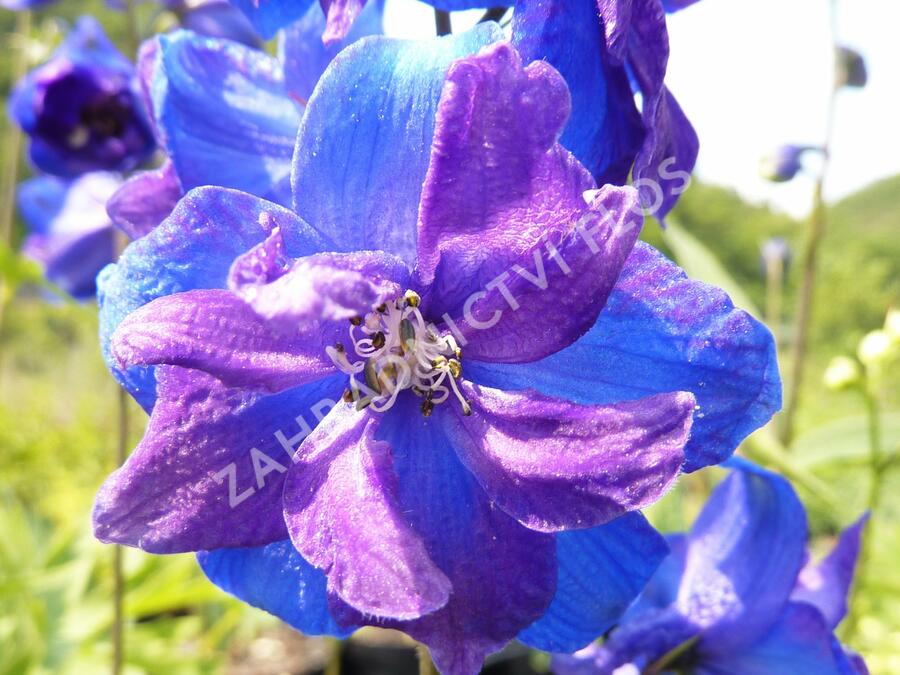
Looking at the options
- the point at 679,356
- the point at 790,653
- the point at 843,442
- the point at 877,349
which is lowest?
the point at 843,442

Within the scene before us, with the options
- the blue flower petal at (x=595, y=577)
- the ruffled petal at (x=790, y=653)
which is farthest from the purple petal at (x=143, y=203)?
the ruffled petal at (x=790, y=653)

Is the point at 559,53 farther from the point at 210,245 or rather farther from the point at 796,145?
the point at 796,145

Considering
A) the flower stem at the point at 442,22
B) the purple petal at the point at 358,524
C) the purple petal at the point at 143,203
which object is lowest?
the purple petal at the point at 358,524

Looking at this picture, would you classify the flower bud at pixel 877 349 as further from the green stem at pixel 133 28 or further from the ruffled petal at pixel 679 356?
the green stem at pixel 133 28

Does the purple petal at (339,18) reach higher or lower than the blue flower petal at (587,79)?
Answer: higher

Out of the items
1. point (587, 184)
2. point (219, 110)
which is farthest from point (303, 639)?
point (587, 184)

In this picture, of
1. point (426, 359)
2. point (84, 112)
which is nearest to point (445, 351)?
point (426, 359)

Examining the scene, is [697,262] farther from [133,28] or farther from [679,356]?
[133,28]
